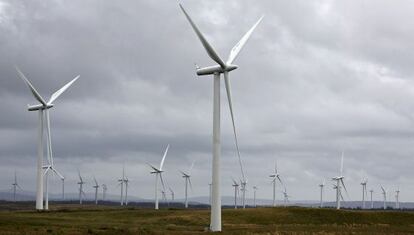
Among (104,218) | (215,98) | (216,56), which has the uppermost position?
(216,56)

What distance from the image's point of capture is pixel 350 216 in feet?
392

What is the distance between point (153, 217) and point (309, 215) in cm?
2796

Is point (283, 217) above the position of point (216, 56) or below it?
below

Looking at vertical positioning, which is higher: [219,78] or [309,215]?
[219,78]

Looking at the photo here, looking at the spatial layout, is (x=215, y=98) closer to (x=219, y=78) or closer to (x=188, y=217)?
(x=219, y=78)

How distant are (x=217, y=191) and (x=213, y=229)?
196 inches

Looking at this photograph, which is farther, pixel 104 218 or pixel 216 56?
pixel 104 218

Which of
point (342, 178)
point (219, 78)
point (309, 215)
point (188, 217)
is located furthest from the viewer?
point (342, 178)

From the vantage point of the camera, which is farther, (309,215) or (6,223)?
(309,215)

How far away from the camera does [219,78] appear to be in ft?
272

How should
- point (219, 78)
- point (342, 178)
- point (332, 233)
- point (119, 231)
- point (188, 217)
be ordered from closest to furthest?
point (119, 231) → point (332, 233) → point (219, 78) → point (188, 217) → point (342, 178)

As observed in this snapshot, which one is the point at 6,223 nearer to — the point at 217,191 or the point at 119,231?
the point at 119,231

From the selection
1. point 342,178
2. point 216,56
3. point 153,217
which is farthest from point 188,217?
point 342,178

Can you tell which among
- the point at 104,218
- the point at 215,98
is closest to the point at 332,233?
the point at 215,98
